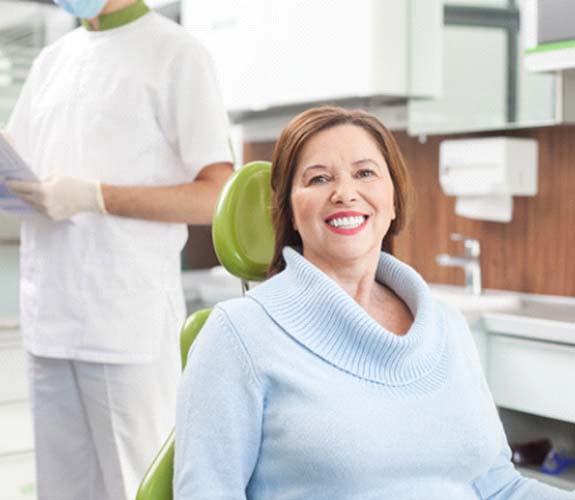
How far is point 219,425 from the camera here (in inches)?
47.2

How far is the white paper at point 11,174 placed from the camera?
6.17 ft

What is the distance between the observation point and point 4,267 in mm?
3145

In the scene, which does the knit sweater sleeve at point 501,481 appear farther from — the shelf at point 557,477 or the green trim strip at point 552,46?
the green trim strip at point 552,46

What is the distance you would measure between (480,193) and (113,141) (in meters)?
1.18

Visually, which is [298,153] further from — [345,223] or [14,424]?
[14,424]

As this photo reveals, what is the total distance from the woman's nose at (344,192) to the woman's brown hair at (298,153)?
8 centimetres

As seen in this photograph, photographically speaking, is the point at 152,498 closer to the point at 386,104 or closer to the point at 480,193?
the point at 480,193

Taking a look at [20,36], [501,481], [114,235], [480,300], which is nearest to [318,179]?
[501,481]

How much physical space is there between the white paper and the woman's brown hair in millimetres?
660

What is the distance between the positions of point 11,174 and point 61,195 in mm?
121

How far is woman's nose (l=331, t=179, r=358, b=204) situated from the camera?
4.42 ft

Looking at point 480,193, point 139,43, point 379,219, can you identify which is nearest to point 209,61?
point 139,43

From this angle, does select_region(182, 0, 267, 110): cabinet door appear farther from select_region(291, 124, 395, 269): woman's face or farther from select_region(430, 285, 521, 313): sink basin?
select_region(291, 124, 395, 269): woman's face

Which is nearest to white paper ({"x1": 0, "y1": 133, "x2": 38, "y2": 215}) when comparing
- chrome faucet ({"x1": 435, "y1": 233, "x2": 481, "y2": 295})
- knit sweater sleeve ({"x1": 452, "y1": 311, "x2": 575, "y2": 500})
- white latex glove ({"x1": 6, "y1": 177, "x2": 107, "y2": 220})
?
white latex glove ({"x1": 6, "y1": 177, "x2": 107, "y2": 220})
